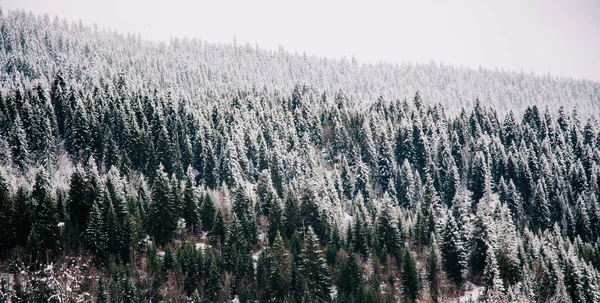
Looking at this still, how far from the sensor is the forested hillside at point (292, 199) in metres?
70.0

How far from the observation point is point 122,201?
78.8 meters

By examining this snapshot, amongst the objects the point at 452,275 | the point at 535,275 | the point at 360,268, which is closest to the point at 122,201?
the point at 360,268

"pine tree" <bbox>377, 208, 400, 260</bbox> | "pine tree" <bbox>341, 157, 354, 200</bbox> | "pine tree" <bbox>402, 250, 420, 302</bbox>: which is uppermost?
"pine tree" <bbox>341, 157, 354, 200</bbox>

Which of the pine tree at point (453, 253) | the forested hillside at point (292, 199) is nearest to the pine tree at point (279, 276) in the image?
the forested hillside at point (292, 199)

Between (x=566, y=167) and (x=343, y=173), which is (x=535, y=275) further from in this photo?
(x=566, y=167)

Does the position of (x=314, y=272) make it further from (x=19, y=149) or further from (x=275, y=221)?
(x=19, y=149)

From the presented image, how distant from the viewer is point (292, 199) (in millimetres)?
92000

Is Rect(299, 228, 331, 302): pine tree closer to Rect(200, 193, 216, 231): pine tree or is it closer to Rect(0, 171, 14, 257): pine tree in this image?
Rect(200, 193, 216, 231): pine tree

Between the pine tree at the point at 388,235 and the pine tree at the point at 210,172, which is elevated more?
the pine tree at the point at 210,172

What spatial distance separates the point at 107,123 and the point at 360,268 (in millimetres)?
67990

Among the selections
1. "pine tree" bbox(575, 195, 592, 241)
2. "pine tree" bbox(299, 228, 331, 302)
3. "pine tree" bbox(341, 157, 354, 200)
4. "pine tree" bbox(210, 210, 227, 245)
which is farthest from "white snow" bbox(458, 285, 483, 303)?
"pine tree" bbox(341, 157, 354, 200)

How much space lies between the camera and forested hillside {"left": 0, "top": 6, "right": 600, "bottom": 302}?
7000 centimetres

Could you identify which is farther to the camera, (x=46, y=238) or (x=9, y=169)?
(x=9, y=169)

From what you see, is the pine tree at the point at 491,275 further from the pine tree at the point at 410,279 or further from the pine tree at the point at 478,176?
the pine tree at the point at 478,176
